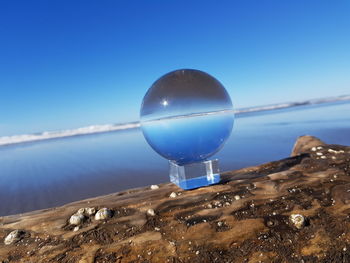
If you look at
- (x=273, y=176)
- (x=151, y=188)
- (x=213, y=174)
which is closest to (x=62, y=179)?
(x=151, y=188)

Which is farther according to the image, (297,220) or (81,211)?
(81,211)

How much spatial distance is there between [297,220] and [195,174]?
49.6 inches

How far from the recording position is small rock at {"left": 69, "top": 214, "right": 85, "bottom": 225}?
2232 millimetres

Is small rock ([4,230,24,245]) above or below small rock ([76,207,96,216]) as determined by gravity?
below

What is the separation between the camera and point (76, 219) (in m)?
2.24

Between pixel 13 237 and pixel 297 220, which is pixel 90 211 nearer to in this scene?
pixel 13 237

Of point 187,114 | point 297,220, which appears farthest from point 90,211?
point 297,220

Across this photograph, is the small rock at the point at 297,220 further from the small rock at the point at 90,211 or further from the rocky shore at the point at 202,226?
the small rock at the point at 90,211

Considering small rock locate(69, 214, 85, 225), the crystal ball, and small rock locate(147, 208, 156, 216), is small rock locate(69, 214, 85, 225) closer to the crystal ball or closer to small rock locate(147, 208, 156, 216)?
small rock locate(147, 208, 156, 216)

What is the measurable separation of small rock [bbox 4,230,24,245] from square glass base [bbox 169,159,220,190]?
168 centimetres

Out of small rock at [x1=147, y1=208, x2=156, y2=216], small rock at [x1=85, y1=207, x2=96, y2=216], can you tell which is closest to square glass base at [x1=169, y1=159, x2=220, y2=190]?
small rock at [x1=147, y1=208, x2=156, y2=216]

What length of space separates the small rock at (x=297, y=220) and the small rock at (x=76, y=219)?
1.90 metres

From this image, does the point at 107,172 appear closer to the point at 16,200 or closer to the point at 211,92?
the point at 16,200

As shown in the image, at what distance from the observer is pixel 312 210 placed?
2211 mm
